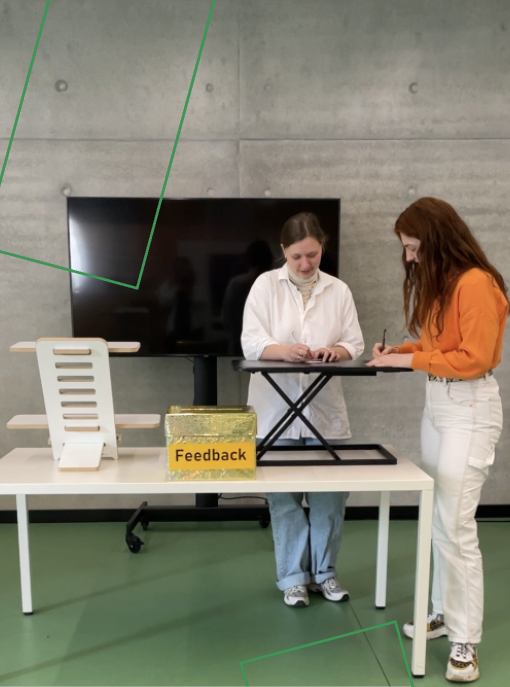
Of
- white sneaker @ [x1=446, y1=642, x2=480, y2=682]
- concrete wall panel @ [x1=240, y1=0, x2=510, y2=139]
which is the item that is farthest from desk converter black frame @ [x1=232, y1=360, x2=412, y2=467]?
concrete wall panel @ [x1=240, y1=0, x2=510, y2=139]

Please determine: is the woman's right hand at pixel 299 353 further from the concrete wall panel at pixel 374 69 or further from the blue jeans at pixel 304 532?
the concrete wall panel at pixel 374 69

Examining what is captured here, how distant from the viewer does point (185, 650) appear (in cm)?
211

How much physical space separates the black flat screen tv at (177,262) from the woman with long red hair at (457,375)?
3.70 feet

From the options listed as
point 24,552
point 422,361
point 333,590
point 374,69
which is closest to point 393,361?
point 422,361

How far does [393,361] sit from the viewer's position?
1.89 m

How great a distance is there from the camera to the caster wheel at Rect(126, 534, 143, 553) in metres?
2.92

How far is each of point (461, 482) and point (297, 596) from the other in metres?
0.90

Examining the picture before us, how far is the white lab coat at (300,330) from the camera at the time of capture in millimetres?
2379

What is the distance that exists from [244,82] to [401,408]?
1.95 metres

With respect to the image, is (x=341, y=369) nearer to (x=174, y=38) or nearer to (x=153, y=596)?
(x=153, y=596)

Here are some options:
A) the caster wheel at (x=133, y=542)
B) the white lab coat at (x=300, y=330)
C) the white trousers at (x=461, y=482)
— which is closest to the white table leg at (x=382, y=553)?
the white lab coat at (x=300, y=330)

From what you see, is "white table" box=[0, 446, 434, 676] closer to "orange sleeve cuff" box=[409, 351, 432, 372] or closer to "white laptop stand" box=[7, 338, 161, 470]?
"white laptop stand" box=[7, 338, 161, 470]

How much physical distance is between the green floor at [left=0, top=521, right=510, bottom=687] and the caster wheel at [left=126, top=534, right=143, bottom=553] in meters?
0.03

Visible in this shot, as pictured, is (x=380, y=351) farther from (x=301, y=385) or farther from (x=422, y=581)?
(x=422, y=581)
